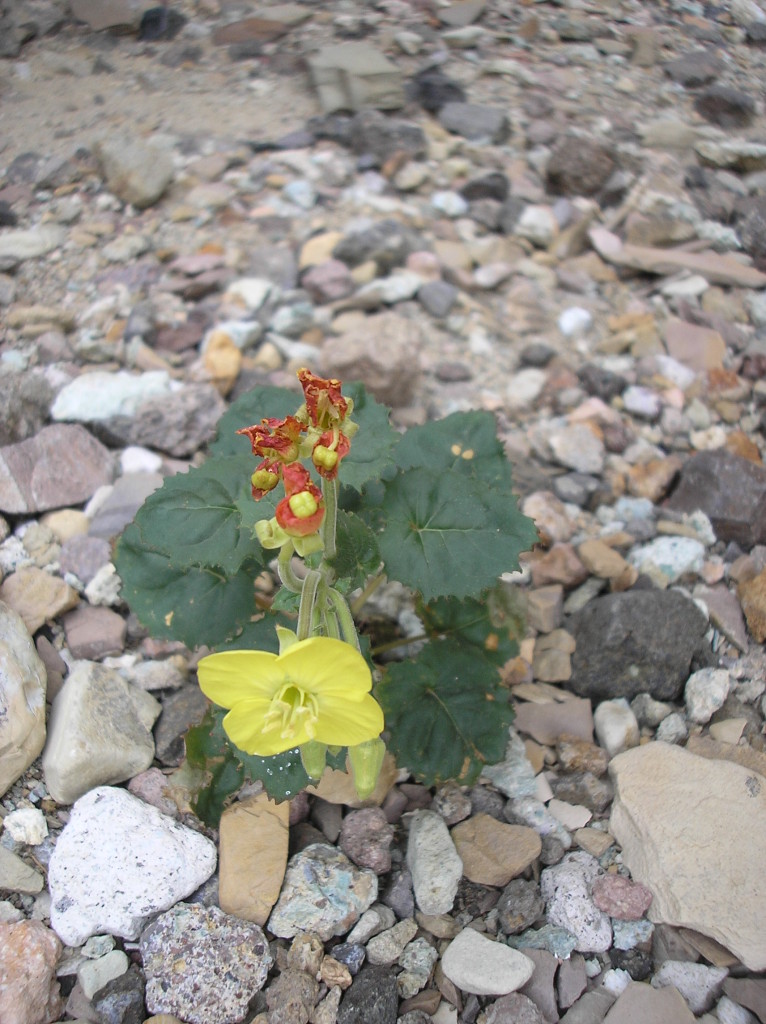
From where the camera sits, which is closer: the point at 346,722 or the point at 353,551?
the point at 346,722

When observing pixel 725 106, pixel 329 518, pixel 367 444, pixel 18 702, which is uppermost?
pixel 725 106

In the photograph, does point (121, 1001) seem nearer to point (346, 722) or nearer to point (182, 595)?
point (346, 722)

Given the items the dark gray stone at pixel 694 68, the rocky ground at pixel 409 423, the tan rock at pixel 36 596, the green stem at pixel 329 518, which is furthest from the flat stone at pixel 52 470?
the dark gray stone at pixel 694 68

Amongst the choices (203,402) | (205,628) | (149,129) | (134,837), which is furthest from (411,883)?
(149,129)

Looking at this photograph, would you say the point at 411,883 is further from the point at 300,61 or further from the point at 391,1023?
the point at 300,61

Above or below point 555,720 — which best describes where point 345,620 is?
above

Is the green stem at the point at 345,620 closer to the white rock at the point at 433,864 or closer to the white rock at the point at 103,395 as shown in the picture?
the white rock at the point at 433,864

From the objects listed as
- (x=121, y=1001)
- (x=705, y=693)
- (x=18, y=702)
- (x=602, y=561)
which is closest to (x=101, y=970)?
(x=121, y=1001)

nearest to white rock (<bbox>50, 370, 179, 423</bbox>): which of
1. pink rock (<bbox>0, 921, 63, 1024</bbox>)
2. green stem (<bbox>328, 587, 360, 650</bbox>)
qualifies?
green stem (<bbox>328, 587, 360, 650</bbox>)
